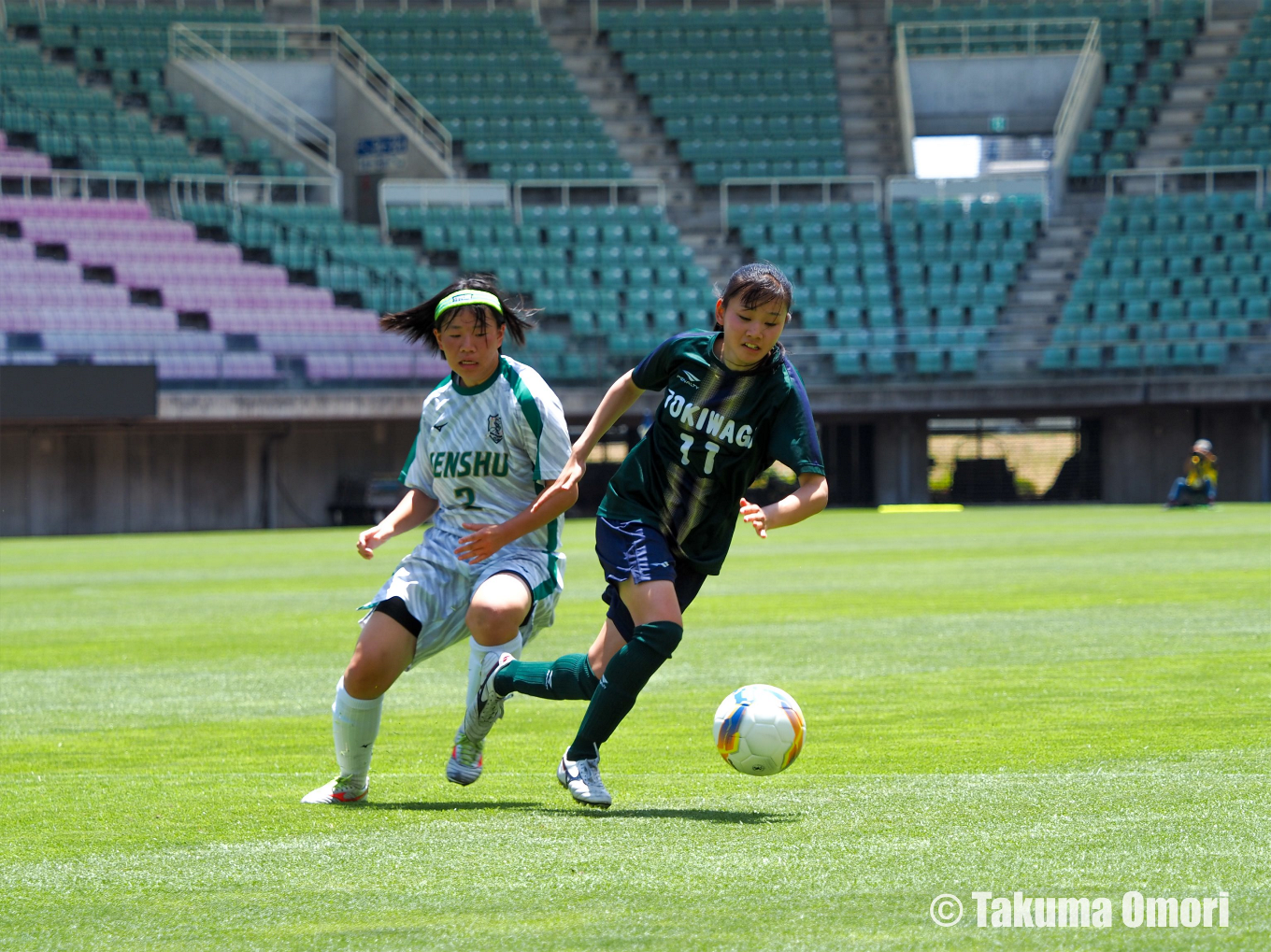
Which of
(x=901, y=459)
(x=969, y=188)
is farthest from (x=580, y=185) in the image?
(x=901, y=459)

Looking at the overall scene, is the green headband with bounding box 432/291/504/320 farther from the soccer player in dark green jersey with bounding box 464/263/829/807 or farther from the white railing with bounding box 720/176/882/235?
the white railing with bounding box 720/176/882/235

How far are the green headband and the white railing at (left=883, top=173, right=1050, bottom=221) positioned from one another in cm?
3846

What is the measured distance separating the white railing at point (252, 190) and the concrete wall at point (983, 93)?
17.9 metres

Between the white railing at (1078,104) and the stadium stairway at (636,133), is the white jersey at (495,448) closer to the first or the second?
the stadium stairway at (636,133)

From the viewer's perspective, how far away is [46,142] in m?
39.3

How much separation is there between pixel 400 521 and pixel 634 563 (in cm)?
111

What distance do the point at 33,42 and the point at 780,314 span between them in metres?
43.6

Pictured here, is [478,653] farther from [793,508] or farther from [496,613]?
[793,508]

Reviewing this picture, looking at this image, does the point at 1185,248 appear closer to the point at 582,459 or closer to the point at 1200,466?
the point at 1200,466

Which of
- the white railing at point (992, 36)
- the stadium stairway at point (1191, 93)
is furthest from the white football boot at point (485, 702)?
the white railing at point (992, 36)

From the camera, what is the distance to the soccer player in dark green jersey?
5434mm

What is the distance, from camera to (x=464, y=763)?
5.92m

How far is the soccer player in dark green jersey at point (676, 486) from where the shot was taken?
5434 mm

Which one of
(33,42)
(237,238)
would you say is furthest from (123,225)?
(33,42)
